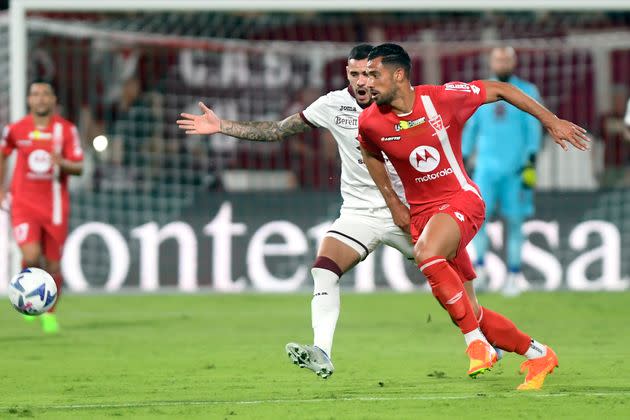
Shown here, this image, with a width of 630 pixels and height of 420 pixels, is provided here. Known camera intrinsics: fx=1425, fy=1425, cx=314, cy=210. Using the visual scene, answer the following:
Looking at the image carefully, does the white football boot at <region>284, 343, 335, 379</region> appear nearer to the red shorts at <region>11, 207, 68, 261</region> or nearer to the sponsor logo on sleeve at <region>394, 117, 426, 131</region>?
the sponsor logo on sleeve at <region>394, 117, 426, 131</region>

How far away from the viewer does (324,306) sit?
27.2ft

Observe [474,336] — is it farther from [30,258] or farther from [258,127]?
[30,258]

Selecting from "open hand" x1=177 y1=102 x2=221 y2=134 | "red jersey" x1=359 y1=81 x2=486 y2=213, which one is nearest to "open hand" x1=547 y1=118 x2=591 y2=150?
"red jersey" x1=359 y1=81 x2=486 y2=213

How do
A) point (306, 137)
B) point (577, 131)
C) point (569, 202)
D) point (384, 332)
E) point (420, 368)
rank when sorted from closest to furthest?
point (577, 131) → point (420, 368) → point (384, 332) → point (569, 202) → point (306, 137)

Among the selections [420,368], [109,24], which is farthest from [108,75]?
[420,368]

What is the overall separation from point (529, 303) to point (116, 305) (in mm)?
4216

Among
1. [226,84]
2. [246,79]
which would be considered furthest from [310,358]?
[246,79]

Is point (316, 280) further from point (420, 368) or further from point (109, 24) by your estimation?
point (109, 24)

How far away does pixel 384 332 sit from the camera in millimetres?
11664

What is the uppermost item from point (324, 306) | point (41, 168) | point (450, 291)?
point (41, 168)

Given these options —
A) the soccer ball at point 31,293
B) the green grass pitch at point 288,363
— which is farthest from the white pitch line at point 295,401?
the soccer ball at point 31,293

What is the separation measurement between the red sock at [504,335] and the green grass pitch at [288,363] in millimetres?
242

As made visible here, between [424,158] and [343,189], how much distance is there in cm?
118

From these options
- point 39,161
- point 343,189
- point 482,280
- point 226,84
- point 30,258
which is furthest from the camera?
point 226,84
